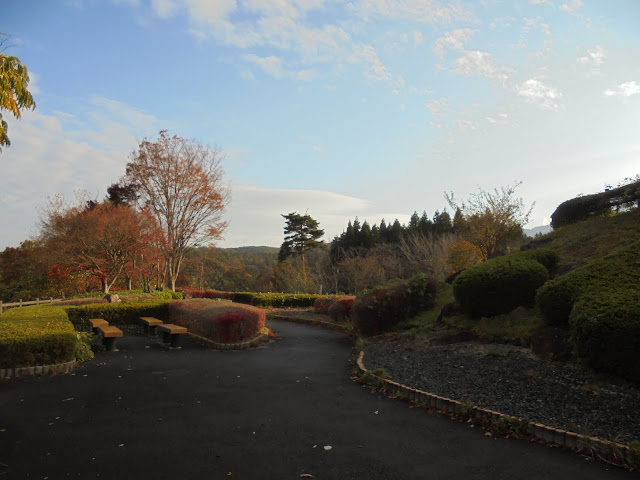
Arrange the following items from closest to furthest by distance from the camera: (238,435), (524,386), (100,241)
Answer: (238,435), (524,386), (100,241)

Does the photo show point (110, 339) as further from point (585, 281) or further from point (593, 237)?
point (593, 237)

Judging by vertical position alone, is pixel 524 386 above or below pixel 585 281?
below

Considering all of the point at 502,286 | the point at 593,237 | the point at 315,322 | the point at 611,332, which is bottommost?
the point at 315,322

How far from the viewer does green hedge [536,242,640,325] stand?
5945 millimetres

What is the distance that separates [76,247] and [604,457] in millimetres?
21290

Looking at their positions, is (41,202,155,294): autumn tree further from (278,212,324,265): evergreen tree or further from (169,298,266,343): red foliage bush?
(278,212,324,265): evergreen tree

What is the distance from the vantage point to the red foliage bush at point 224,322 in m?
9.48

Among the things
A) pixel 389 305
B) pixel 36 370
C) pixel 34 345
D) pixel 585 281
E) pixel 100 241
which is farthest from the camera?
pixel 100 241

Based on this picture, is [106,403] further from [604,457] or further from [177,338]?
[604,457]

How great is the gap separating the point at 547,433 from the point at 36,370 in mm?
7350

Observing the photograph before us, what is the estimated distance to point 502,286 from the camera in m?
7.94

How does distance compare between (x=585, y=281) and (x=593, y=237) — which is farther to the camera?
(x=593, y=237)

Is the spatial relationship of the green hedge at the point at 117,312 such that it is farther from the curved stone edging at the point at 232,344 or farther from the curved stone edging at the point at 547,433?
the curved stone edging at the point at 547,433

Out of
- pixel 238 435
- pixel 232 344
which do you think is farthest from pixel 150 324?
pixel 238 435
